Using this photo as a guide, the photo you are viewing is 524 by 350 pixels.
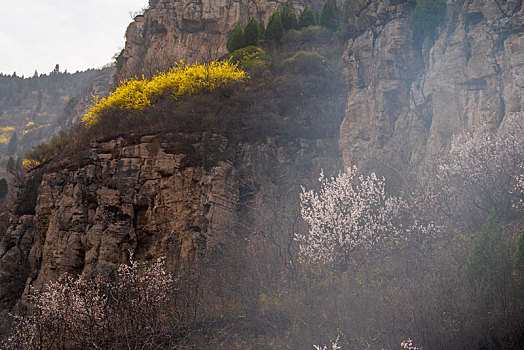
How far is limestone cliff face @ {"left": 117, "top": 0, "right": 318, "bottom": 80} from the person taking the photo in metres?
37.0

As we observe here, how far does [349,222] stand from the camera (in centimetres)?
1650

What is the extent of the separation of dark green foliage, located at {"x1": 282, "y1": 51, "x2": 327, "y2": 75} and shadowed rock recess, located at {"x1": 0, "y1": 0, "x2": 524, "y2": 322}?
8.87 feet

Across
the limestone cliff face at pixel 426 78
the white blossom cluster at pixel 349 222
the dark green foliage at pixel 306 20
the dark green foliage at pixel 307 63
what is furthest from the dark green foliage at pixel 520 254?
the dark green foliage at pixel 306 20

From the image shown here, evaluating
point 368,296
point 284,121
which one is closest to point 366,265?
point 368,296

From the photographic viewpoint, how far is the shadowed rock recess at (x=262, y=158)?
17.4 m

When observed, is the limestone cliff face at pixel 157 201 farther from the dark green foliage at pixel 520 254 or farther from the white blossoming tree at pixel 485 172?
the dark green foliage at pixel 520 254

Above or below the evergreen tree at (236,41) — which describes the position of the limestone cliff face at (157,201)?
below

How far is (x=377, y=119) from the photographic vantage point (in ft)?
67.5

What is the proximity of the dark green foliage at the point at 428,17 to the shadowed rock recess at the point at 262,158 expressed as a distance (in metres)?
0.34

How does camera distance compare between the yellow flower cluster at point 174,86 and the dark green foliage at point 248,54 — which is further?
the dark green foliage at point 248,54

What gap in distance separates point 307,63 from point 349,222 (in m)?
12.7

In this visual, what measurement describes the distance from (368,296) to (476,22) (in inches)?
488

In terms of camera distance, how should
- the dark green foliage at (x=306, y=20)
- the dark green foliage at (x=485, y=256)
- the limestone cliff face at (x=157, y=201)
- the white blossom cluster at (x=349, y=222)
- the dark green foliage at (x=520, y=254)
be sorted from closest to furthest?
the dark green foliage at (x=520, y=254) < the dark green foliage at (x=485, y=256) < the white blossom cluster at (x=349, y=222) < the limestone cliff face at (x=157, y=201) < the dark green foliage at (x=306, y=20)

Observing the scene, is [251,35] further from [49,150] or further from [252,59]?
[49,150]
